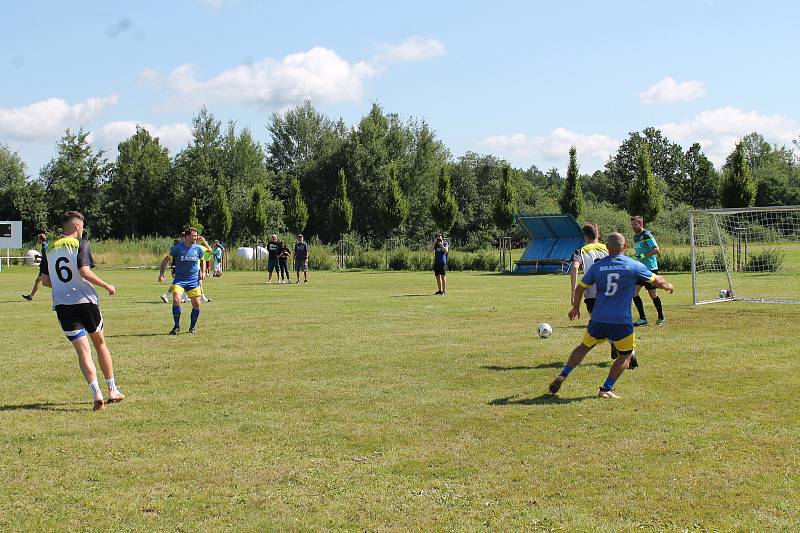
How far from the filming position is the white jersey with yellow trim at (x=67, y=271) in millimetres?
8648

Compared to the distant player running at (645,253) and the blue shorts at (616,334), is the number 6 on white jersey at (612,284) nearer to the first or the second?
the blue shorts at (616,334)

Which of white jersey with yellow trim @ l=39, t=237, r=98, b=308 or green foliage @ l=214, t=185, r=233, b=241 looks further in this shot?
green foliage @ l=214, t=185, r=233, b=241

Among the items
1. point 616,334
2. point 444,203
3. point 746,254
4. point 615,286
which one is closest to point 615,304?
point 615,286

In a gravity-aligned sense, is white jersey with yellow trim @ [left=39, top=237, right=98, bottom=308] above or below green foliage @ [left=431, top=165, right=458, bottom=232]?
below

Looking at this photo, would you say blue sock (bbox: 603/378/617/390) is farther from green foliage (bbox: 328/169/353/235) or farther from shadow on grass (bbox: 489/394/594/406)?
green foliage (bbox: 328/169/353/235)

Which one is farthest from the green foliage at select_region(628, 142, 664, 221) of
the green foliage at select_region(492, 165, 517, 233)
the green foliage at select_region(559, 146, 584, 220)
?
the green foliage at select_region(492, 165, 517, 233)

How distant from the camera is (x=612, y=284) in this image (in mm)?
8742

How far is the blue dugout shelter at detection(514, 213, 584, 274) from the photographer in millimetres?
39219

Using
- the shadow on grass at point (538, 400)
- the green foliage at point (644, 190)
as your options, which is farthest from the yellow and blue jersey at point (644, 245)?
the green foliage at point (644, 190)

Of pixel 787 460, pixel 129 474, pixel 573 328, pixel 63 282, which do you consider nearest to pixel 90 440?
pixel 129 474

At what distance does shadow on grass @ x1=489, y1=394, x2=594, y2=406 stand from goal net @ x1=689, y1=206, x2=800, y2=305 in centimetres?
1181

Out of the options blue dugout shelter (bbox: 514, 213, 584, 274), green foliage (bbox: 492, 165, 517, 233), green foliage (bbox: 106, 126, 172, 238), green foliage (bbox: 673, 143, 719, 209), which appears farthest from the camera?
green foliage (bbox: 673, 143, 719, 209)

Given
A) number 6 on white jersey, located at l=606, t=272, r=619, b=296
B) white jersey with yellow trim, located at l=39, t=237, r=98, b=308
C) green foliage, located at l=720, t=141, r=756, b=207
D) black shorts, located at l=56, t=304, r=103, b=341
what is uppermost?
green foliage, located at l=720, t=141, r=756, b=207

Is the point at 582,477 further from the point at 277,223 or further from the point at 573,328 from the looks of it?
the point at 277,223
